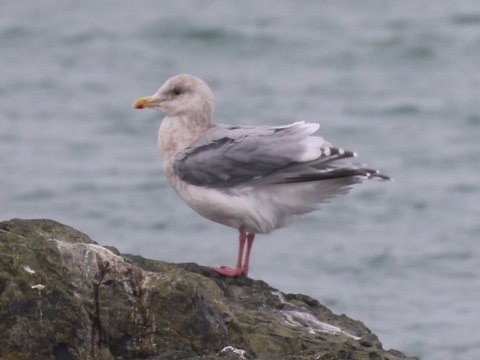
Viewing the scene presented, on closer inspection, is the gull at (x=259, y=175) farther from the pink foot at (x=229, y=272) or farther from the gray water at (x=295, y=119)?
the gray water at (x=295, y=119)

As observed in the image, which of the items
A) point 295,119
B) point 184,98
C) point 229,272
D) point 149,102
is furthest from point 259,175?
point 295,119

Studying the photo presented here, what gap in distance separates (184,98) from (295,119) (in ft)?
36.0

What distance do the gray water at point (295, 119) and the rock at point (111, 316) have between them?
6.41 metres

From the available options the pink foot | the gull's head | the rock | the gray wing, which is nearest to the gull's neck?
the gull's head

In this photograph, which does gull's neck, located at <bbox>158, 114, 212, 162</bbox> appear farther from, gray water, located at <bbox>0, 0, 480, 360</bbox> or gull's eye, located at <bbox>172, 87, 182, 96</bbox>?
gray water, located at <bbox>0, 0, 480, 360</bbox>

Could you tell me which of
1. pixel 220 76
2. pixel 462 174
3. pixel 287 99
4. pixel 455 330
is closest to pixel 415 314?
pixel 455 330

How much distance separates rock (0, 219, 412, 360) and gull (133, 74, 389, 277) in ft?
5.25

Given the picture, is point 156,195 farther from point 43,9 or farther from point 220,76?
point 43,9

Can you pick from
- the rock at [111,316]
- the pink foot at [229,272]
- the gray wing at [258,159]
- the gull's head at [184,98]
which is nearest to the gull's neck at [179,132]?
the gull's head at [184,98]

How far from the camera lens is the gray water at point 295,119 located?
15445 millimetres

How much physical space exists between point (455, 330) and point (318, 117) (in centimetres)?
745

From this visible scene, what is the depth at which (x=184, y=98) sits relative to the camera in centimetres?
910

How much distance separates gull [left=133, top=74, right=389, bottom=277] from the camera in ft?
27.0

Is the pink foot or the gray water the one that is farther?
the gray water
